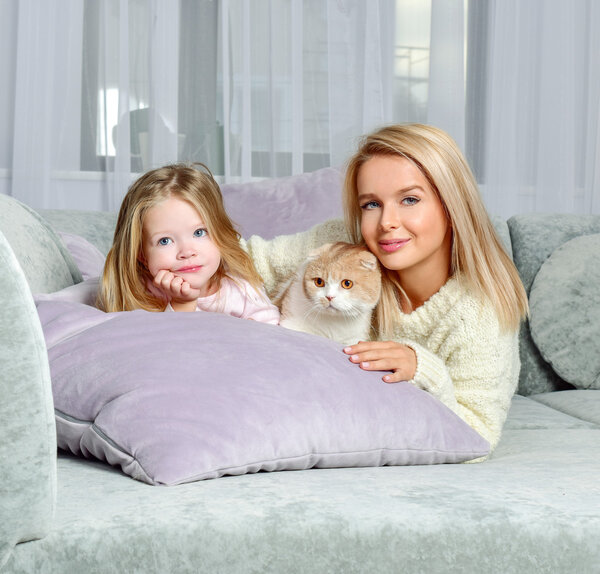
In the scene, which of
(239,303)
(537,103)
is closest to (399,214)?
(239,303)

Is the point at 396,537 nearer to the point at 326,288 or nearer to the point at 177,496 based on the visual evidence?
the point at 177,496

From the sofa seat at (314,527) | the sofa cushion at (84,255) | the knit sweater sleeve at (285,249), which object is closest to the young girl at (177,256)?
the knit sweater sleeve at (285,249)

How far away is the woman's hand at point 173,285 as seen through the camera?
1425 millimetres

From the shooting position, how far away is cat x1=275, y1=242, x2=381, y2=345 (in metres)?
1.37

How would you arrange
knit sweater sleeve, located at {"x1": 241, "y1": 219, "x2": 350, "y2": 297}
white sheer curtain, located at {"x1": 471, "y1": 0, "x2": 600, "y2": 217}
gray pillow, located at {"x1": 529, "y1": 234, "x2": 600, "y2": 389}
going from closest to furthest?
knit sweater sleeve, located at {"x1": 241, "y1": 219, "x2": 350, "y2": 297}
gray pillow, located at {"x1": 529, "y1": 234, "x2": 600, "y2": 389}
white sheer curtain, located at {"x1": 471, "y1": 0, "x2": 600, "y2": 217}

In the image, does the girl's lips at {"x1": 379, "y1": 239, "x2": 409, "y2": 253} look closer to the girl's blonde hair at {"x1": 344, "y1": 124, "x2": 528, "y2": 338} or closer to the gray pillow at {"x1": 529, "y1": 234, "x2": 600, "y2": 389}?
the girl's blonde hair at {"x1": 344, "y1": 124, "x2": 528, "y2": 338}

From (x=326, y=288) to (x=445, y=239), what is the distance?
0.28 meters

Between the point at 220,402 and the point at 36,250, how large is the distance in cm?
70

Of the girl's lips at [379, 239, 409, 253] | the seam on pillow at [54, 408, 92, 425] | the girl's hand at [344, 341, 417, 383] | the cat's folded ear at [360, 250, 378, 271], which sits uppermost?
the girl's lips at [379, 239, 409, 253]

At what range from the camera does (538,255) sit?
82.4 inches

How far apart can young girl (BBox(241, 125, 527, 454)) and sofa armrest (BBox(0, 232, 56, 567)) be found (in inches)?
30.2

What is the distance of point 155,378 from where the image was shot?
95 cm

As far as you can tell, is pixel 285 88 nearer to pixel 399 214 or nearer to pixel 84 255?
pixel 84 255

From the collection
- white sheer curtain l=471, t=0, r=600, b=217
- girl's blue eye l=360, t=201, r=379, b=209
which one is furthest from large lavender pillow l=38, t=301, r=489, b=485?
white sheer curtain l=471, t=0, r=600, b=217
